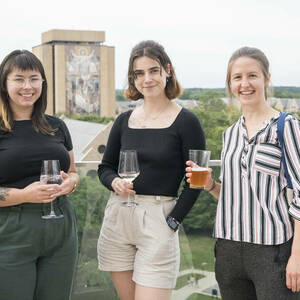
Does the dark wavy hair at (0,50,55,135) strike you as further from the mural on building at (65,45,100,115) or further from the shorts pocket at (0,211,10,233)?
the mural on building at (65,45,100,115)

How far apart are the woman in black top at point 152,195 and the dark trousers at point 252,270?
1.25 ft

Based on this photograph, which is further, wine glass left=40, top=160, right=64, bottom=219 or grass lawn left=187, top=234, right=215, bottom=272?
grass lawn left=187, top=234, right=215, bottom=272

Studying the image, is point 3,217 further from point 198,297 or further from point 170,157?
point 198,297

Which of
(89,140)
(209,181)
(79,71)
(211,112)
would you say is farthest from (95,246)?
(79,71)

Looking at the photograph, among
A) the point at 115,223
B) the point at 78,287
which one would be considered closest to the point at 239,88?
the point at 115,223

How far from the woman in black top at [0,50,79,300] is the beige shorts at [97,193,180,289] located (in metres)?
0.23

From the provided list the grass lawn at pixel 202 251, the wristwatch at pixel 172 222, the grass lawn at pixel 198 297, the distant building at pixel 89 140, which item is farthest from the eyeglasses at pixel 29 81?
the distant building at pixel 89 140

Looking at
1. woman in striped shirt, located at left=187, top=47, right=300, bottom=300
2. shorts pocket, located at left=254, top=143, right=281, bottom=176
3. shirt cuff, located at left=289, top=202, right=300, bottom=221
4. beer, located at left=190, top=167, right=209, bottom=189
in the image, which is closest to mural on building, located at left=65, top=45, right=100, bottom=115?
beer, located at left=190, top=167, right=209, bottom=189

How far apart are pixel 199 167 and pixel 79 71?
300 feet

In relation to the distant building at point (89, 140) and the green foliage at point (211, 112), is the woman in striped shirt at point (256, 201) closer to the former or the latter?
the green foliage at point (211, 112)

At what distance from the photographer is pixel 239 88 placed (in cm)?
228

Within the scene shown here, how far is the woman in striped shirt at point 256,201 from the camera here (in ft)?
6.87

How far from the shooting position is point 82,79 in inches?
3661

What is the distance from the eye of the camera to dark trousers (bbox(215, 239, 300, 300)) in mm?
2109
